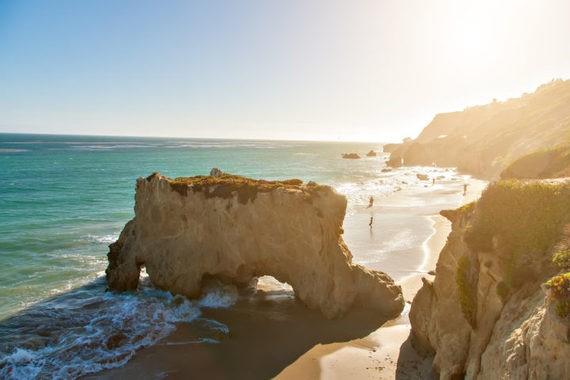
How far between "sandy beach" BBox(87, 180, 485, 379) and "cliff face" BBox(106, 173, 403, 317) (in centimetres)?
142

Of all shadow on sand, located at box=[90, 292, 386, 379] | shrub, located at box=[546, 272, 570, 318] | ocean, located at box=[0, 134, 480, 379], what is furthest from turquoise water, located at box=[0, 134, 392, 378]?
shrub, located at box=[546, 272, 570, 318]

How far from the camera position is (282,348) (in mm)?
19000

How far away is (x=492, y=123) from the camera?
114m

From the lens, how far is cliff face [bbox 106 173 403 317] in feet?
74.1

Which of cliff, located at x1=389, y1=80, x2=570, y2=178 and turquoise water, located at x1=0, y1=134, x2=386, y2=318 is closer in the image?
turquoise water, located at x1=0, y1=134, x2=386, y2=318

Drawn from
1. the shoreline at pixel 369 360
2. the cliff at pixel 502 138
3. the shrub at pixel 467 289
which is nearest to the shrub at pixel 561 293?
the shrub at pixel 467 289

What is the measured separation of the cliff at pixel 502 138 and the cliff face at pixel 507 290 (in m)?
37.7

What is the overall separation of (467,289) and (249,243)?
43.2 feet

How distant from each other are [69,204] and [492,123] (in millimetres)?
111193

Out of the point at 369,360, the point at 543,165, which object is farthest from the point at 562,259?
the point at 543,165

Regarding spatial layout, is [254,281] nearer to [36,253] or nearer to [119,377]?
[119,377]

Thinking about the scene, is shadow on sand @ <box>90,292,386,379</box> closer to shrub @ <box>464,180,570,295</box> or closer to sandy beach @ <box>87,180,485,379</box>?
sandy beach @ <box>87,180,485,379</box>

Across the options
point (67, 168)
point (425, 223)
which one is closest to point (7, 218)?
point (425, 223)

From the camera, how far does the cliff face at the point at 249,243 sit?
890 inches
